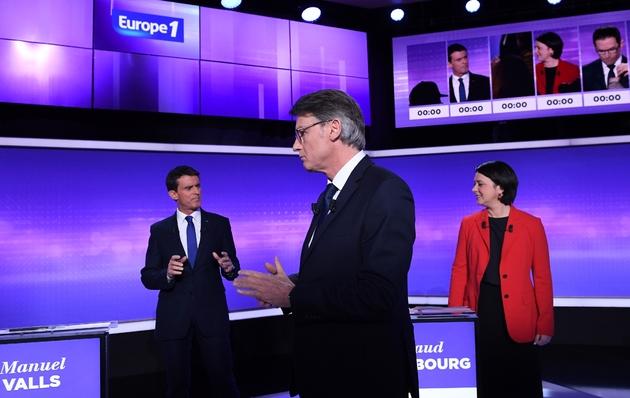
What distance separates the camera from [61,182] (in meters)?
4.70

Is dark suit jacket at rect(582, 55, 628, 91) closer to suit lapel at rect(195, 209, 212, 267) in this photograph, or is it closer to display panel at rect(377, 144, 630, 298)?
display panel at rect(377, 144, 630, 298)

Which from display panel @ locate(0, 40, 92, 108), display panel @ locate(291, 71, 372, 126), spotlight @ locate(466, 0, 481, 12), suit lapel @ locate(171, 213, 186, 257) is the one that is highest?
spotlight @ locate(466, 0, 481, 12)

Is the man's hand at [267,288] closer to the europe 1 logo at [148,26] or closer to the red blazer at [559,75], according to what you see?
the europe 1 logo at [148,26]

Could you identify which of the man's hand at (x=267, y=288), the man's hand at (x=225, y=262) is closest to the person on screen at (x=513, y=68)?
the man's hand at (x=225, y=262)

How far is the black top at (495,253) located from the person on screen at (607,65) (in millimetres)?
3212

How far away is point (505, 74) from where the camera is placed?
588cm

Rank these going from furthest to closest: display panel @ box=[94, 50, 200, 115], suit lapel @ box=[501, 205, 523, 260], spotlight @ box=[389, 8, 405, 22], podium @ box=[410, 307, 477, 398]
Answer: spotlight @ box=[389, 8, 405, 22], display panel @ box=[94, 50, 200, 115], suit lapel @ box=[501, 205, 523, 260], podium @ box=[410, 307, 477, 398]

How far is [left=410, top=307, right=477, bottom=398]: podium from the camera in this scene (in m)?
3.11

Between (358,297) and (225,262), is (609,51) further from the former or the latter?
(358,297)

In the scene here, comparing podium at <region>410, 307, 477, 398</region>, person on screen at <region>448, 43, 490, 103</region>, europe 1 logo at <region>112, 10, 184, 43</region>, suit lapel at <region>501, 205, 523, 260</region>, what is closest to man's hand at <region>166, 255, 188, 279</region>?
podium at <region>410, 307, 477, 398</region>

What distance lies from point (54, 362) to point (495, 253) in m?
2.61

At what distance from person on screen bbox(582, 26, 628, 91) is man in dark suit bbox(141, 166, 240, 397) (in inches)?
169

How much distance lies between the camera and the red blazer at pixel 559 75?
569 centimetres

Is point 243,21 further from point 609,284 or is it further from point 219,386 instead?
point 609,284
